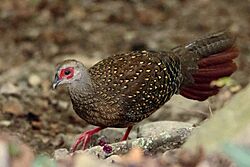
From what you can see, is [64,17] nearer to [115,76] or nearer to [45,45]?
[45,45]

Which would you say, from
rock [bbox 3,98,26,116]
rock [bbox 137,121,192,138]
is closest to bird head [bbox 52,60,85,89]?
rock [bbox 137,121,192,138]

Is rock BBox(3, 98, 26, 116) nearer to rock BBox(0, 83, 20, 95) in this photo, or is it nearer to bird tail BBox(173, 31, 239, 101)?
rock BBox(0, 83, 20, 95)

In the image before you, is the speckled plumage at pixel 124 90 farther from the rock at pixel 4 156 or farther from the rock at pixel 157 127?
the rock at pixel 4 156

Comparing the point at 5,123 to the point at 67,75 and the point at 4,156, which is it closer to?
the point at 67,75

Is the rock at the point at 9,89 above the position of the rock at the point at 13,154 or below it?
above

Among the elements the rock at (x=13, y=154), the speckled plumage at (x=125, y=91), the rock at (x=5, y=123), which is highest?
the speckled plumage at (x=125, y=91)

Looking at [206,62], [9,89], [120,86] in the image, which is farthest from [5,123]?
[206,62]

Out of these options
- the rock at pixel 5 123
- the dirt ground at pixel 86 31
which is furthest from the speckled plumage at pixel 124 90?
the dirt ground at pixel 86 31
